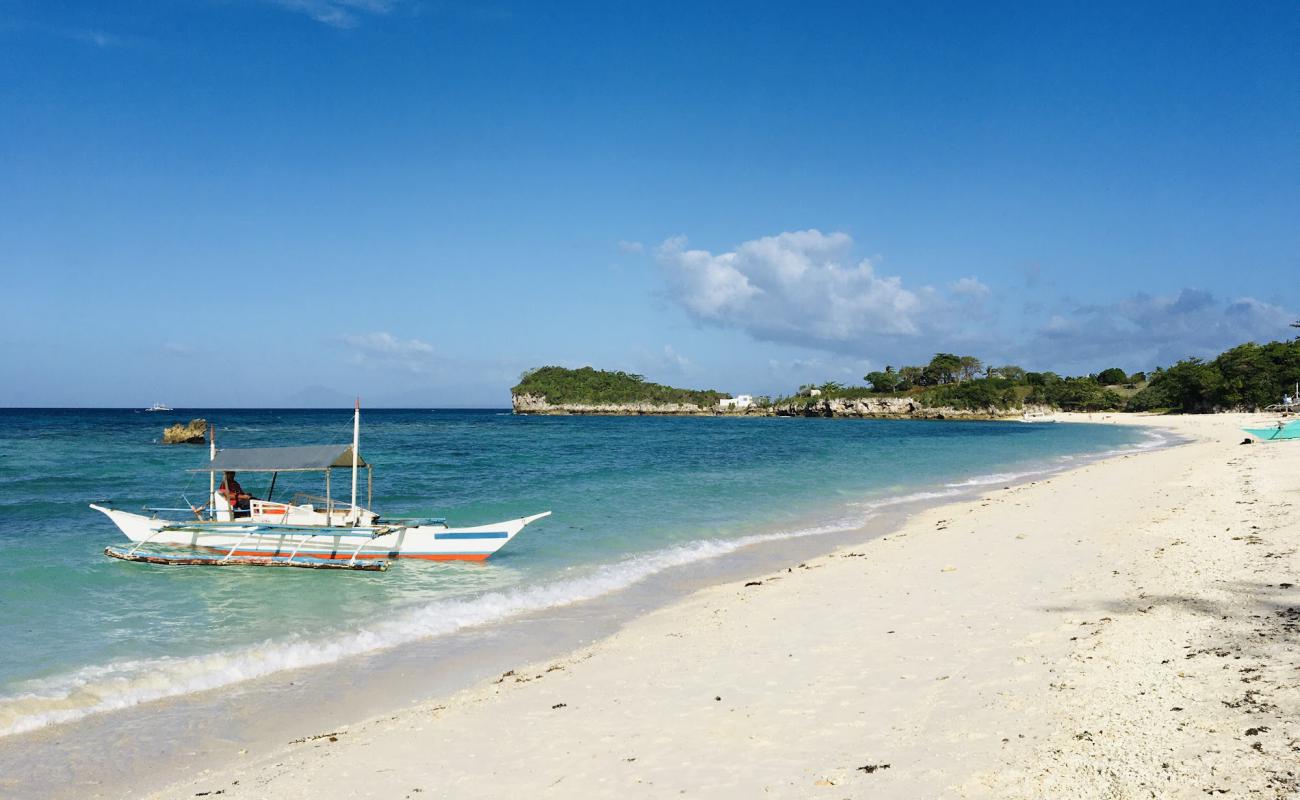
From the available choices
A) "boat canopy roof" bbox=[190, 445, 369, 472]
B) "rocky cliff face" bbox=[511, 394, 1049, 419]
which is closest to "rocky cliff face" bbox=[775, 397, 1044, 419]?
"rocky cliff face" bbox=[511, 394, 1049, 419]

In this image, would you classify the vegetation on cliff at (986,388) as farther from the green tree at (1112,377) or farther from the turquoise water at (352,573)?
the turquoise water at (352,573)

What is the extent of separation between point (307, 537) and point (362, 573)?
1869 millimetres

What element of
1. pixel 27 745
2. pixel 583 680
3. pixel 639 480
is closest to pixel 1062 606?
pixel 583 680

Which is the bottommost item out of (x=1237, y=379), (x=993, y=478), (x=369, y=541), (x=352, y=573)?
(x=352, y=573)

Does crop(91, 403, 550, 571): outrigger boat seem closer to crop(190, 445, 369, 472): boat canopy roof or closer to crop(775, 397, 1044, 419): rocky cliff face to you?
crop(190, 445, 369, 472): boat canopy roof

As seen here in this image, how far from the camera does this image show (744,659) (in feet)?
28.7

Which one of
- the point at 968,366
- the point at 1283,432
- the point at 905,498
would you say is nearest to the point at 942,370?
the point at 968,366

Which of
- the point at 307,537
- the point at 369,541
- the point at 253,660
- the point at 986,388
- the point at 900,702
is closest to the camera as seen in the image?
the point at 900,702

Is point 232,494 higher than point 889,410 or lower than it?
lower

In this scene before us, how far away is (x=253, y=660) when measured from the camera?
400 inches

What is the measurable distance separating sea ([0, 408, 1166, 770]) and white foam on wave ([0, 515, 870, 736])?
33mm

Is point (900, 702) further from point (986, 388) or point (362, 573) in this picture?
point (986, 388)

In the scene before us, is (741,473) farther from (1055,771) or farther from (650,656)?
(1055,771)

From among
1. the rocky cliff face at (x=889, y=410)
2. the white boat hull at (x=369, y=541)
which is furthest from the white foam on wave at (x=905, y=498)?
the rocky cliff face at (x=889, y=410)
